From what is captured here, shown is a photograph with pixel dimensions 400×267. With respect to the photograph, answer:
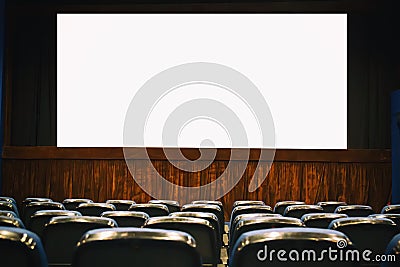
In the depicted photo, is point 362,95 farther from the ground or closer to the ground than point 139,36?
closer to the ground

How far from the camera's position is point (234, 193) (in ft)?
35.8

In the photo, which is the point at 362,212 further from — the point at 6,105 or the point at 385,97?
the point at 6,105

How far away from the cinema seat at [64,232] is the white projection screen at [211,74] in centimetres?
767

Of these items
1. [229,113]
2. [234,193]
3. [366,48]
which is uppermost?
[366,48]

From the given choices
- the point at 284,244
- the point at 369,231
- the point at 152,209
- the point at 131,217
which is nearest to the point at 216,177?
the point at 152,209

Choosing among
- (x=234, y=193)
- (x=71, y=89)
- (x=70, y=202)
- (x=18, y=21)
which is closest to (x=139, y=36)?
(x=71, y=89)

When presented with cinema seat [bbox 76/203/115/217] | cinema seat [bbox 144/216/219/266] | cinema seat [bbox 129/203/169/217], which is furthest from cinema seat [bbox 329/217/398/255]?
cinema seat [bbox 76/203/115/217]

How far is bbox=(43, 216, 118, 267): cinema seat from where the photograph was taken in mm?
2918

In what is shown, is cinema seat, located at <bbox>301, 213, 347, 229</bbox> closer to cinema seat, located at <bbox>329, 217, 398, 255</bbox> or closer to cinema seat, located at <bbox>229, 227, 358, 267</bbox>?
cinema seat, located at <bbox>329, 217, 398, 255</bbox>

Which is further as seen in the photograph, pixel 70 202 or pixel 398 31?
pixel 398 31

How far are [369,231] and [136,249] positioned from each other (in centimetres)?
159

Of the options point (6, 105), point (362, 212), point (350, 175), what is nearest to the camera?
point (362, 212)

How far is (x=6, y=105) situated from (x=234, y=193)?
448 centimetres

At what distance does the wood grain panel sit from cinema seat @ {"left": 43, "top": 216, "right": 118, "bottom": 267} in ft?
25.2
